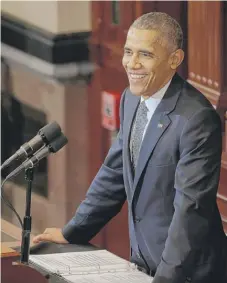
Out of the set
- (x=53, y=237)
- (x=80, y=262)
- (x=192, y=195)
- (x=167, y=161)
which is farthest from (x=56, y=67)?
(x=192, y=195)

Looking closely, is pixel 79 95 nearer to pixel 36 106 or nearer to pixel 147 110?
pixel 36 106

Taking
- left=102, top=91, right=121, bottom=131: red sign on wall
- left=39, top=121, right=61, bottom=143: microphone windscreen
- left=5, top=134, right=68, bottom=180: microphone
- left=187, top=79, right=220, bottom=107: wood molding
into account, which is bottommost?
left=102, top=91, right=121, bottom=131: red sign on wall

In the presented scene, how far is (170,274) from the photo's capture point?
3289mm

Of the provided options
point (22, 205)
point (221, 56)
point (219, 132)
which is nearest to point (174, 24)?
point (219, 132)

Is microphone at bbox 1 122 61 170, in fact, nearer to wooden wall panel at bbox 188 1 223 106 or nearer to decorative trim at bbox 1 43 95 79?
wooden wall panel at bbox 188 1 223 106

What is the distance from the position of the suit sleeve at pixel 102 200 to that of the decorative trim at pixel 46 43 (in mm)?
2619

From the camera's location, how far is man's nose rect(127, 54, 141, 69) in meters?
3.36

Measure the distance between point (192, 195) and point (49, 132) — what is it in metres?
0.48

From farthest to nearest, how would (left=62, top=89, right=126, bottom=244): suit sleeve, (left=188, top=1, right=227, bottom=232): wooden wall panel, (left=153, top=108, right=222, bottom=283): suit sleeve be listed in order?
(left=188, top=1, right=227, bottom=232): wooden wall panel, (left=62, top=89, right=126, bottom=244): suit sleeve, (left=153, top=108, right=222, bottom=283): suit sleeve

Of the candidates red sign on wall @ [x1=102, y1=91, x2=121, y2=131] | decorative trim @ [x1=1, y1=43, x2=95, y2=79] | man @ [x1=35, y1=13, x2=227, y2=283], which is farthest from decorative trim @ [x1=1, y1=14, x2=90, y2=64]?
man @ [x1=35, y1=13, x2=227, y2=283]

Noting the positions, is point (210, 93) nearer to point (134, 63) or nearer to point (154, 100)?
point (154, 100)

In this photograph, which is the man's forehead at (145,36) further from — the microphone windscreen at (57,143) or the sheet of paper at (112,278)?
the sheet of paper at (112,278)

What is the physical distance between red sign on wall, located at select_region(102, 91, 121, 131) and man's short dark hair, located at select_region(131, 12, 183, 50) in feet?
7.57

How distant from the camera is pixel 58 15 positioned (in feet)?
20.8
